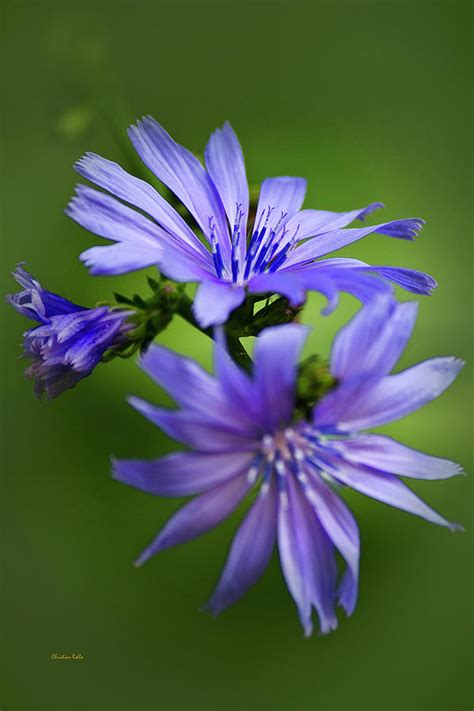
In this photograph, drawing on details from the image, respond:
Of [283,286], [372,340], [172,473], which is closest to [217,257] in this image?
[283,286]

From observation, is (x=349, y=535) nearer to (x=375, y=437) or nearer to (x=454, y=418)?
(x=375, y=437)

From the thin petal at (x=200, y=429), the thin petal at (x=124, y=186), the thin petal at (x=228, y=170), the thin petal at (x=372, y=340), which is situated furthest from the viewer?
the thin petal at (x=228, y=170)

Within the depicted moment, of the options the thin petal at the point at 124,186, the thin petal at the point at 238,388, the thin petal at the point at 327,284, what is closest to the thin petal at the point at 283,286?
the thin petal at the point at 327,284

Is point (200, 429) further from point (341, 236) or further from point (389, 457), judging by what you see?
point (341, 236)

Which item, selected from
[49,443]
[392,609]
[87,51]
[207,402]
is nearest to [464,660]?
[392,609]

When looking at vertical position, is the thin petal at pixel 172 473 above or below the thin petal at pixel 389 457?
above

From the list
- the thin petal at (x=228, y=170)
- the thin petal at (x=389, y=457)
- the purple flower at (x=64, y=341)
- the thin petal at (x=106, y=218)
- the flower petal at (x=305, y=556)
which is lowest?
the flower petal at (x=305, y=556)

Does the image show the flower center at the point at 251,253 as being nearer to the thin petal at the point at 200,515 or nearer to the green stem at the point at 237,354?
the green stem at the point at 237,354

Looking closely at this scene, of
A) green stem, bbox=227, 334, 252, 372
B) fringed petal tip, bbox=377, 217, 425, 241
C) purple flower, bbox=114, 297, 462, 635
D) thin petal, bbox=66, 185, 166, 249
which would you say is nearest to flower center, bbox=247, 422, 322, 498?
purple flower, bbox=114, 297, 462, 635
